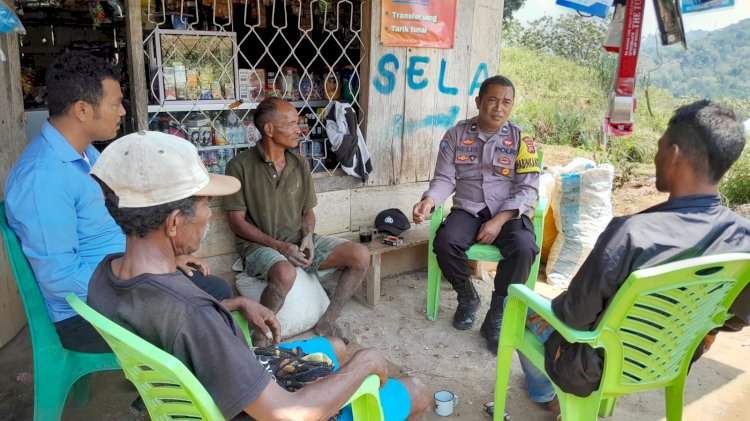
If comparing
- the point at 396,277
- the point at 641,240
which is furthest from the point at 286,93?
the point at 641,240

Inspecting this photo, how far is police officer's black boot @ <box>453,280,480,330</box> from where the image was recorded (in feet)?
11.1

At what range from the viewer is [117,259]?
150 cm

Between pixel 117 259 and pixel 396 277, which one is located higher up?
pixel 117 259

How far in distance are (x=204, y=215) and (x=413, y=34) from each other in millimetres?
2683

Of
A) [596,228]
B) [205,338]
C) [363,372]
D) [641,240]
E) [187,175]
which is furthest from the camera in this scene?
→ [596,228]

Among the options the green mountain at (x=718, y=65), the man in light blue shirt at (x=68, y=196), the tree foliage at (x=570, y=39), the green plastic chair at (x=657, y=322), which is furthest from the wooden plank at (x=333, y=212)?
the green mountain at (x=718, y=65)

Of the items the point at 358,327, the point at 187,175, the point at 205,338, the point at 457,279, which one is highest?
the point at 187,175

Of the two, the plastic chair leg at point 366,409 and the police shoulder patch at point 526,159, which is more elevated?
the police shoulder patch at point 526,159

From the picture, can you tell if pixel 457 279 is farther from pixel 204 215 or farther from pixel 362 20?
pixel 204 215

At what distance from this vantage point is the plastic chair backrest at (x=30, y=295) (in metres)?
2.00

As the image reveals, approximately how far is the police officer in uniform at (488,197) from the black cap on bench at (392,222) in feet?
1.29

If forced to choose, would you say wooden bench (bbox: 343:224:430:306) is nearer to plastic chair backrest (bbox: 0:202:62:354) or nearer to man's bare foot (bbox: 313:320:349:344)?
man's bare foot (bbox: 313:320:349:344)

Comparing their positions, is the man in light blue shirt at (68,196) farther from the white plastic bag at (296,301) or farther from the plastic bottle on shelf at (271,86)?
the plastic bottle on shelf at (271,86)

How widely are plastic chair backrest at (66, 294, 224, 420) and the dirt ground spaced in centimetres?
122
